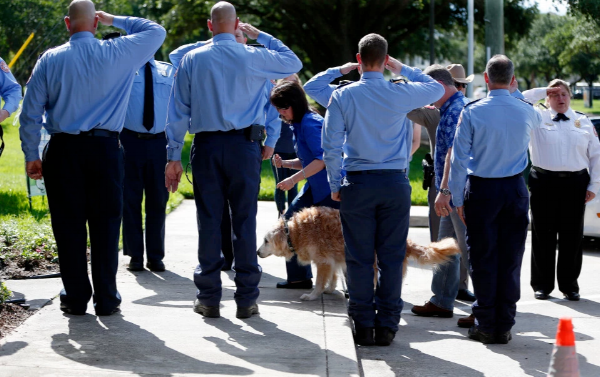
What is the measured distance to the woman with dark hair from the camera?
6.57 meters

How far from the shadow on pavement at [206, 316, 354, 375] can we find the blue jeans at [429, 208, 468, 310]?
1652 millimetres

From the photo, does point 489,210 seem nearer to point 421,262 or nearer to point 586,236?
point 421,262

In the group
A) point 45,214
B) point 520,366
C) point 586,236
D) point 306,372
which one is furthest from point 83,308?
point 586,236

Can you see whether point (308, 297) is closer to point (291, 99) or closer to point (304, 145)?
point (304, 145)

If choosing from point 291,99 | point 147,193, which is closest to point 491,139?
point 291,99

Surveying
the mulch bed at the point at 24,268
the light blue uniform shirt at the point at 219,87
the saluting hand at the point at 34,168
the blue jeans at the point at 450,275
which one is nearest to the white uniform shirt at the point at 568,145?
the blue jeans at the point at 450,275

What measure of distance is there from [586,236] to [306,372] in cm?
641

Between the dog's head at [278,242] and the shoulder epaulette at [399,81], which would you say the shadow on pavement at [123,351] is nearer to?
the dog's head at [278,242]

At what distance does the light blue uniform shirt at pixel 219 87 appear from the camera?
222 inches

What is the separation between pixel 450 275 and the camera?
671 cm

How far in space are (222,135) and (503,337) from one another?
7.94 ft

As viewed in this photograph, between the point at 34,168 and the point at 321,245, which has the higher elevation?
the point at 34,168

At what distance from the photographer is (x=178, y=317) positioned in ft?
19.1

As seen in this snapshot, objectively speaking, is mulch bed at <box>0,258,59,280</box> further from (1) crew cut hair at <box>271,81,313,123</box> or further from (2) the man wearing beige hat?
(2) the man wearing beige hat
